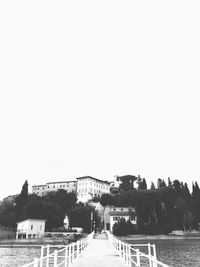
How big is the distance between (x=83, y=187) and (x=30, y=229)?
2158 inches

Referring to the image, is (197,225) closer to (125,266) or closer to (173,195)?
(173,195)

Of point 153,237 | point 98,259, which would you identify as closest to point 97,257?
point 98,259

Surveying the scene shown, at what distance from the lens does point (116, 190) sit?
410ft

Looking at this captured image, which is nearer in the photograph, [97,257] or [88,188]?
[97,257]

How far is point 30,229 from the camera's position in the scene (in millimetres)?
64562

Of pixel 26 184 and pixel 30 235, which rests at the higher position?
pixel 26 184

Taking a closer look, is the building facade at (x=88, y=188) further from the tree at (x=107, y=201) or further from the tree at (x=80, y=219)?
the tree at (x=80, y=219)

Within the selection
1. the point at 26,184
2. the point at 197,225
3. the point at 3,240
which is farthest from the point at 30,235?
the point at 197,225

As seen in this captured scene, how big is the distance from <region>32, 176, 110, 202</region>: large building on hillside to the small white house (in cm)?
4661

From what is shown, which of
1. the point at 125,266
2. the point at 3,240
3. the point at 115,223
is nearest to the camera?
the point at 125,266

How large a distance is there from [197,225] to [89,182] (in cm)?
4857

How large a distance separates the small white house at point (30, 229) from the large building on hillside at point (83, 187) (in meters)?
46.6

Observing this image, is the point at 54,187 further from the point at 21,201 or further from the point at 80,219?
the point at 80,219

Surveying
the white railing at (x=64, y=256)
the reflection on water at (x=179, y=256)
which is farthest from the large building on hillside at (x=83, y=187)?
the white railing at (x=64, y=256)
